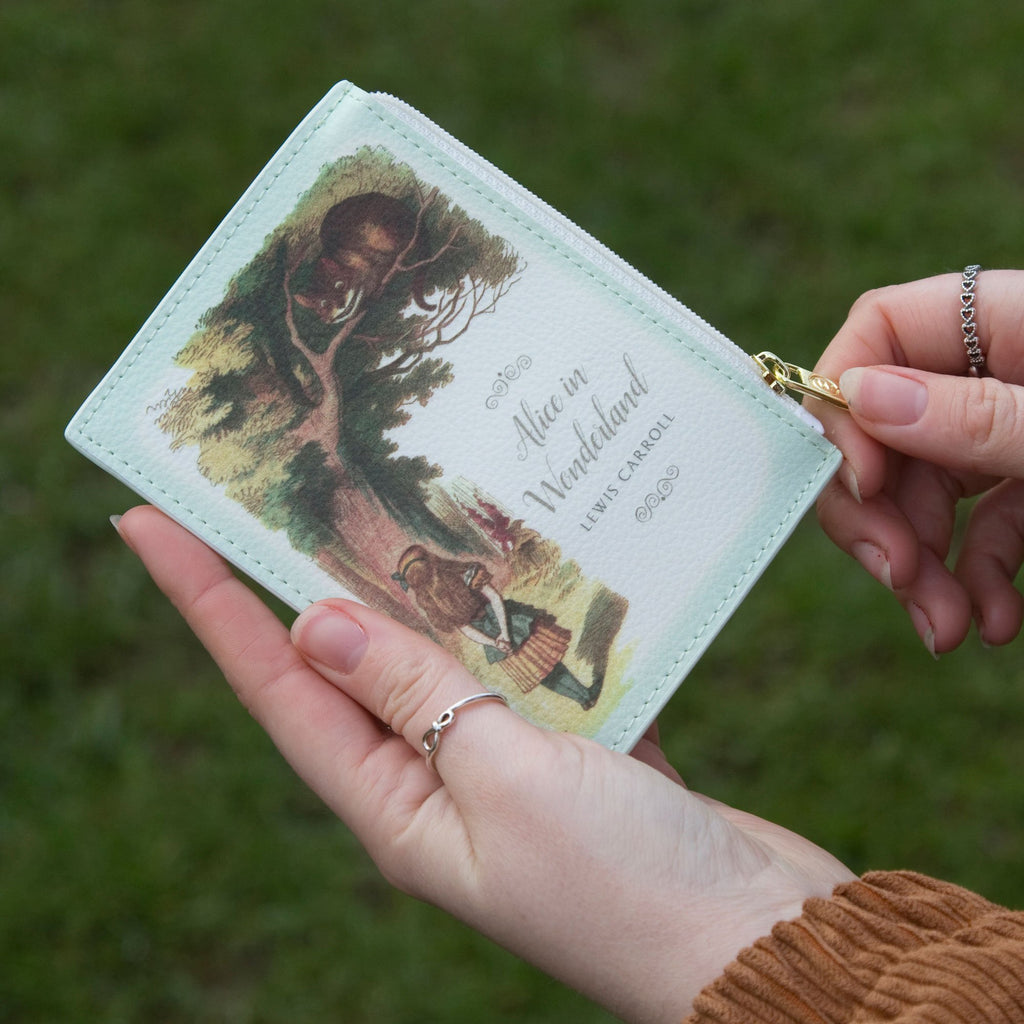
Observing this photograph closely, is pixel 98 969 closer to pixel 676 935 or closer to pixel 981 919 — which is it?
pixel 676 935

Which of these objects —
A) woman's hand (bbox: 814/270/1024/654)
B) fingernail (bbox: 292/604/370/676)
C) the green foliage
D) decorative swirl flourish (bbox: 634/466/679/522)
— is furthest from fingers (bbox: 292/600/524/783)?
woman's hand (bbox: 814/270/1024/654)

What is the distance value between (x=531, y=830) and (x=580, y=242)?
2.66ft

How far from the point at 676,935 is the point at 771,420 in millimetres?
706

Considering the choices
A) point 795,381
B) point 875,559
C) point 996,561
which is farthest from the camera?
point 996,561

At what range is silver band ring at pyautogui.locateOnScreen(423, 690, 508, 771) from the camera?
130 centimetres

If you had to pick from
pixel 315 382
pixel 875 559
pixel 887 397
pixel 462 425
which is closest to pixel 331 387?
pixel 315 382

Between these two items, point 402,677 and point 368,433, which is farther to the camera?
point 368,433

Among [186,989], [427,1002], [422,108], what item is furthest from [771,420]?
[422,108]

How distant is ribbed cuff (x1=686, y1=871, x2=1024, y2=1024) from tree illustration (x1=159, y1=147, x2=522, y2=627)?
0.61m

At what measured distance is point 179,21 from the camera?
319cm

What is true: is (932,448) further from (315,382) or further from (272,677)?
(272,677)

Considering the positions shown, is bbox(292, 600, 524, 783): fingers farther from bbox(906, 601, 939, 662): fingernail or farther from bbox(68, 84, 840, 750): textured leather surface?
bbox(906, 601, 939, 662): fingernail

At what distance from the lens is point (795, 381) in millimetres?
1562

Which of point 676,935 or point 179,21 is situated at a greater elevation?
point 179,21
